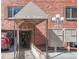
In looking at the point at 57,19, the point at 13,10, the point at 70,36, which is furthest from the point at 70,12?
the point at 13,10

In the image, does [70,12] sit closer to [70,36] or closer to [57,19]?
[70,36]

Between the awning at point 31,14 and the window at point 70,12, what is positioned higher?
the window at point 70,12

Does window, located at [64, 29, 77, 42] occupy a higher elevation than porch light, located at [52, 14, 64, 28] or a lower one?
lower

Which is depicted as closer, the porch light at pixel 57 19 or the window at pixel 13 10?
the porch light at pixel 57 19

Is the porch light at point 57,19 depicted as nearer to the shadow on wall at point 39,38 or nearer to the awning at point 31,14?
the shadow on wall at point 39,38

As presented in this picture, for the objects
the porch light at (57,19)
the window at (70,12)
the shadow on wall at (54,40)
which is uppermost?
the window at (70,12)

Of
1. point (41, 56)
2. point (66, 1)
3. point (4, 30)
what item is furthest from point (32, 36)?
point (41, 56)

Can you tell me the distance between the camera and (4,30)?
1858 cm

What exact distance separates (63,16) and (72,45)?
2457 millimetres

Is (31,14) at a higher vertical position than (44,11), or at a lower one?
lower

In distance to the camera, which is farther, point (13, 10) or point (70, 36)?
point (13, 10)

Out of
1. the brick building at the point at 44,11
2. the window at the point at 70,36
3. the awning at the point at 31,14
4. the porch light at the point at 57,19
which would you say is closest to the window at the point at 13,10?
the brick building at the point at 44,11

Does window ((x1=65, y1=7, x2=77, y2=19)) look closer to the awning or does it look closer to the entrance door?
the entrance door

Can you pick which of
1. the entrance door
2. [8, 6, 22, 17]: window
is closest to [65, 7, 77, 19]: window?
the entrance door
